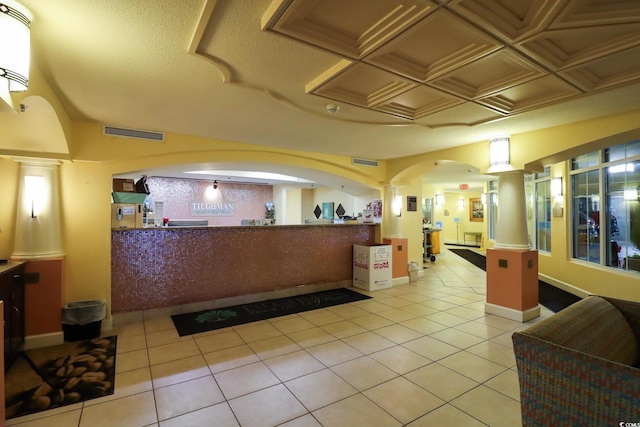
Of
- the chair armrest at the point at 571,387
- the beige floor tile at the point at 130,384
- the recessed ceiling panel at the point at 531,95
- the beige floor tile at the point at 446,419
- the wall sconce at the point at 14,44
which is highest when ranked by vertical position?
the recessed ceiling panel at the point at 531,95

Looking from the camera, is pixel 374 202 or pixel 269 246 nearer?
pixel 269 246

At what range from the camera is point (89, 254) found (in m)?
3.88

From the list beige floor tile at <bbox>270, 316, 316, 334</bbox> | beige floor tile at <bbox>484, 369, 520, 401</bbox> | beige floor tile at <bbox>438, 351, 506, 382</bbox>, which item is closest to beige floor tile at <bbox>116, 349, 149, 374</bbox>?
beige floor tile at <bbox>270, 316, 316, 334</bbox>

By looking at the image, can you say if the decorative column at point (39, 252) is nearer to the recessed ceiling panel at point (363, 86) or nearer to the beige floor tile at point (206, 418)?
the beige floor tile at point (206, 418)

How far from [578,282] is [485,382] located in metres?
4.62

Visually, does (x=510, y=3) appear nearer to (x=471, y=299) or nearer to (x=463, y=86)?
(x=463, y=86)

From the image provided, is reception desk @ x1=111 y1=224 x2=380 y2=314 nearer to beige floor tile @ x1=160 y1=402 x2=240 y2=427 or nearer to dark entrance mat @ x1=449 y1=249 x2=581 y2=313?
beige floor tile @ x1=160 y1=402 x2=240 y2=427

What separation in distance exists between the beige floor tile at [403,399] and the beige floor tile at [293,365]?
638 millimetres

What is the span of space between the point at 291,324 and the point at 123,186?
307 centimetres

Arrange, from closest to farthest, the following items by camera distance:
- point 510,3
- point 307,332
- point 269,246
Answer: point 510,3 < point 307,332 < point 269,246

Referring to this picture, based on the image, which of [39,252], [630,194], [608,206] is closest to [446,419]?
[39,252]

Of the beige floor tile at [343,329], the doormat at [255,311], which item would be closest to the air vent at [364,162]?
the doormat at [255,311]

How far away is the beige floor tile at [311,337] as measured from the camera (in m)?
3.53

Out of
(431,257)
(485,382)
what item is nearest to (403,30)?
(485,382)
